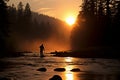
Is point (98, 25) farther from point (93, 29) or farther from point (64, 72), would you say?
point (64, 72)

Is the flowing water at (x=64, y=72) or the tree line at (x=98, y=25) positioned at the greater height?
the tree line at (x=98, y=25)

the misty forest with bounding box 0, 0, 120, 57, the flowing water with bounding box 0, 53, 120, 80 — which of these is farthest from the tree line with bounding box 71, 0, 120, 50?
the flowing water with bounding box 0, 53, 120, 80

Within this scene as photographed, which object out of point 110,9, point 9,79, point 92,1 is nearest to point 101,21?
point 110,9

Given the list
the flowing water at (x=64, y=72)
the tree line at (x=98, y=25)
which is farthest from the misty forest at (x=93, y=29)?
the flowing water at (x=64, y=72)

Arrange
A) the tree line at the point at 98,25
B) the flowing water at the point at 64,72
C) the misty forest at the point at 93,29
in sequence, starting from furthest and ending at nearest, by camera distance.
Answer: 1. the tree line at the point at 98,25
2. the misty forest at the point at 93,29
3. the flowing water at the point at 64,72

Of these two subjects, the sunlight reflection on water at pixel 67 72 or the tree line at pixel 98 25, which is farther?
the tree line at pixel 98 25

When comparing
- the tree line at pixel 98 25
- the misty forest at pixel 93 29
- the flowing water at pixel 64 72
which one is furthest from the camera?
the tree line at pixel 98 25

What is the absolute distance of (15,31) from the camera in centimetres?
13550

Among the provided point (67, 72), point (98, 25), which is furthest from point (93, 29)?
point (67, 72)

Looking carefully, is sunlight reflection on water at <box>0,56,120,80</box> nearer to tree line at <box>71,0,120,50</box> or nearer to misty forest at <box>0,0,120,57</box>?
misty forest at <box>0,0,120,57</box>

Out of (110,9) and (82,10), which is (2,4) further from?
(82,10)

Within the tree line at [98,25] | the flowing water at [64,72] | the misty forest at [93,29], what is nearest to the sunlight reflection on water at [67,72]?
the flowing water at [64,72]

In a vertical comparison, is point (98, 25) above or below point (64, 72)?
above

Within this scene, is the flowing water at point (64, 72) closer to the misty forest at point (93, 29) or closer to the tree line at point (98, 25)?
the misty forest at point (93, 29)
